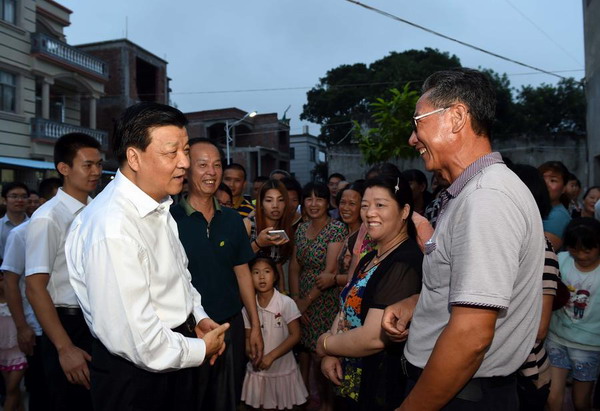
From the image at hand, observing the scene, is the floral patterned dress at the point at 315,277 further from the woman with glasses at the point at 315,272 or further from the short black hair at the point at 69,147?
the short black hair at the point at 69,147

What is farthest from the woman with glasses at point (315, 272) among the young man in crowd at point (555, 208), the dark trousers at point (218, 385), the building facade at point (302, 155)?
the building facade at point (302, 155)

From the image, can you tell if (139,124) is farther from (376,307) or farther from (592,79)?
(592,79)

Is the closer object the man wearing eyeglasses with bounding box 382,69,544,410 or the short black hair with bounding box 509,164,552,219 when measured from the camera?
the man wearing eyeglasses with bounding box 382,69,544,410

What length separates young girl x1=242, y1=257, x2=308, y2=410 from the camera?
13.9 ft

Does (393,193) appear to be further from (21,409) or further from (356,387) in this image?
(21,409)

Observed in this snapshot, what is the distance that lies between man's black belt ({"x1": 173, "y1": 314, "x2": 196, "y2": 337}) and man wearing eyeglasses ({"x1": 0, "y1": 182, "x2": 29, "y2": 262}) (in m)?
4.45

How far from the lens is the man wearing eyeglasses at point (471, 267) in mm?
1481

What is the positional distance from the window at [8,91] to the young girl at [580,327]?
17.8m

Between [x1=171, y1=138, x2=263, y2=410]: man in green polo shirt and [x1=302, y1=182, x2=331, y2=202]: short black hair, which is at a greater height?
[x1=302, y1=182, x2=331, y2=202]: short black hair

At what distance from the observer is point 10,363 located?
4.47 meters

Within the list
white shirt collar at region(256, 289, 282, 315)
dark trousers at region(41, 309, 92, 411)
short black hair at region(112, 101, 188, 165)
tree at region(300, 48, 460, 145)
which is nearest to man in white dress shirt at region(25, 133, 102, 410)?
dark trousers at region(41, 309, 92, 411)

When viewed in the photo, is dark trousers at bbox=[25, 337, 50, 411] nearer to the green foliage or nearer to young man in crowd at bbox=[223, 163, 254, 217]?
young man in crowd at bbox=[223, 163, 254, 217]

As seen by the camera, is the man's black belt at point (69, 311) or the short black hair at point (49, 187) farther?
the short black hair at point (49, 187)

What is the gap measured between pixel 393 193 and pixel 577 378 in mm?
2270
